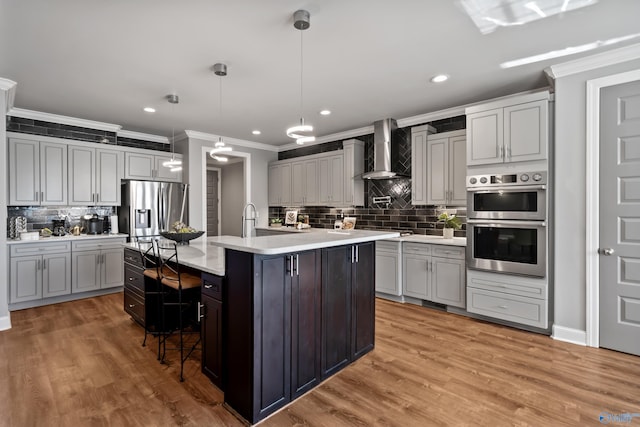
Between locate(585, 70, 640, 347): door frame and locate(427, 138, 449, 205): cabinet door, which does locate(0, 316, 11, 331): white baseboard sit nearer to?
locate(427, 138, 449, 205): cabinet door

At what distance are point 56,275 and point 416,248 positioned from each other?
497cm

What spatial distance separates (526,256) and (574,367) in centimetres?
→ 111

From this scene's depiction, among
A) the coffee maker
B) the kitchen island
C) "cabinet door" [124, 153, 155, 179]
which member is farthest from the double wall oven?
the coffee maker

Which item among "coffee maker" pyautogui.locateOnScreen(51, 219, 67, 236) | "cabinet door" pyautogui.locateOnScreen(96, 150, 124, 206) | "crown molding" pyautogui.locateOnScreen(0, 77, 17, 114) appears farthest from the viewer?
"cabinet door" pyautogui.locateOnScreen(96, 150, 124, 206)

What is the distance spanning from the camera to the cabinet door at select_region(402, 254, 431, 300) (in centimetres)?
421

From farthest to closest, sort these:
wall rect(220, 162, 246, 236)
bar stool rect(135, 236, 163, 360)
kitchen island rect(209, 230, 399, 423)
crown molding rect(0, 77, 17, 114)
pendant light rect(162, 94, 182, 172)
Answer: wall rect(220, 162, 246, 236), pendant light rect(162, 94, 182, 172), crown molding rect(0, 77, 17, 114), bar stool rect(135, 236, 163, 360), kitchen island rect(209, 230, 399, 423)

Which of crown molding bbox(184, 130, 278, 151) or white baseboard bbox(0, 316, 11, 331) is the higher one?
crown molding bbox(184, 130, 278, 151)

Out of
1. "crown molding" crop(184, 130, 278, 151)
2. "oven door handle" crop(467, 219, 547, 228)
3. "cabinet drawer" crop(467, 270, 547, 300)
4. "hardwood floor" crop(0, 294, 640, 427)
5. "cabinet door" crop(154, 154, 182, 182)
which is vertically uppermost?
"crown molding" crop(184, 130, 278, 151)

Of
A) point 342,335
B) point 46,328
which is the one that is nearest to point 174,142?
point 46,328

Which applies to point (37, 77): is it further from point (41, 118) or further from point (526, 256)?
point (526, 256)

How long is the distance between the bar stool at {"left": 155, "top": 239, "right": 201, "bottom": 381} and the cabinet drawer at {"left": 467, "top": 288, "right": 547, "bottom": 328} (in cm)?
309

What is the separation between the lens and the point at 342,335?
8.64 feet

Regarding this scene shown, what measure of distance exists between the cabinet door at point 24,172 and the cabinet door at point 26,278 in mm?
800

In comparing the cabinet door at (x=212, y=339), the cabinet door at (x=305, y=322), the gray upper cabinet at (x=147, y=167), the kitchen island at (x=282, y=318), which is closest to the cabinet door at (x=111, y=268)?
the gray upper cabinet at (x=147, y=167)
